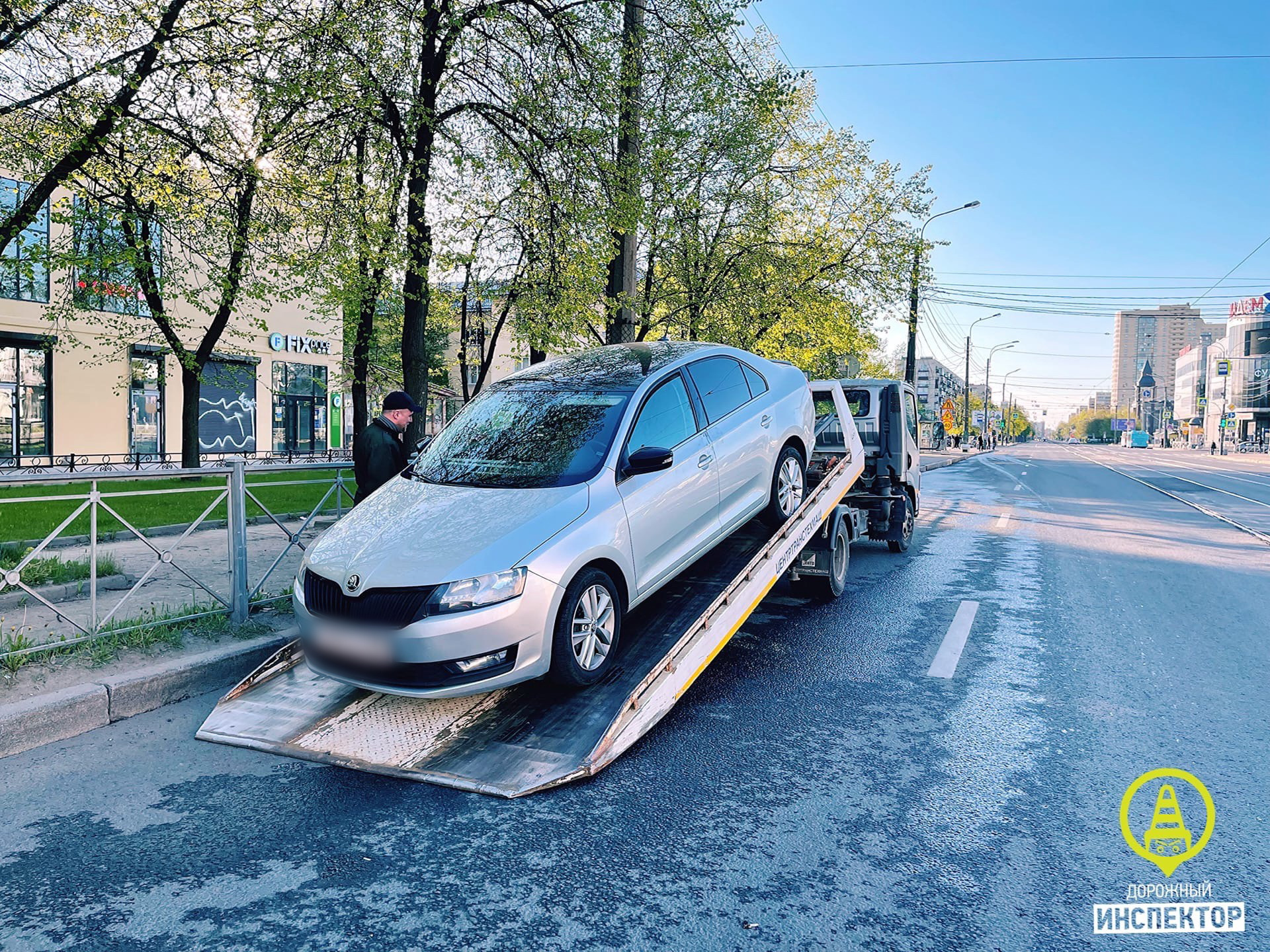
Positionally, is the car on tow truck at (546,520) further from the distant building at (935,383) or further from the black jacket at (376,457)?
the distant building at (935,383)

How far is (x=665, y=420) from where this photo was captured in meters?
5.50

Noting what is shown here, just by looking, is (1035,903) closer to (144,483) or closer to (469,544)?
(469,544)

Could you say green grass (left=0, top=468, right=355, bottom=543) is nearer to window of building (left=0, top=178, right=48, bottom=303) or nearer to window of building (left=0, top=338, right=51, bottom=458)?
window of building (left=0, top=178, right=48, bottom=303)

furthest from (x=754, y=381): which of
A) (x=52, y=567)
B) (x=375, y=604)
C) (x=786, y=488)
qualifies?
(x=52, y=567)

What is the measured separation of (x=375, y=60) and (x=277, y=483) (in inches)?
240

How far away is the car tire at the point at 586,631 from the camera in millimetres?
4320

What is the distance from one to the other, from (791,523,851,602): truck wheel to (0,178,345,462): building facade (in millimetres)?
16008

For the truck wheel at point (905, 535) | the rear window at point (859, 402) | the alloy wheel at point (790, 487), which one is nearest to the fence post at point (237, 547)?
the alloy wheel at point (790, 487)

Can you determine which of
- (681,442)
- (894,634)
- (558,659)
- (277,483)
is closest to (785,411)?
(681,442)

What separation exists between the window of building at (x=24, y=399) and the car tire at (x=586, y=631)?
1121 inches

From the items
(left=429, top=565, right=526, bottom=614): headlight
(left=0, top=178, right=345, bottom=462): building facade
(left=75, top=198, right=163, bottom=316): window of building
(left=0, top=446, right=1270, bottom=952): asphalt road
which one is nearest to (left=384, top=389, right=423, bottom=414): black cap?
(left=0, top=446, right=1270, bottom=952): asphalt road

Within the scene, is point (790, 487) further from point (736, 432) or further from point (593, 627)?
point (593, 627)

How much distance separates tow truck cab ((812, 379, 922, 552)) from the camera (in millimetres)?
10406

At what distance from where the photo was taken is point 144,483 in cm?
1703
